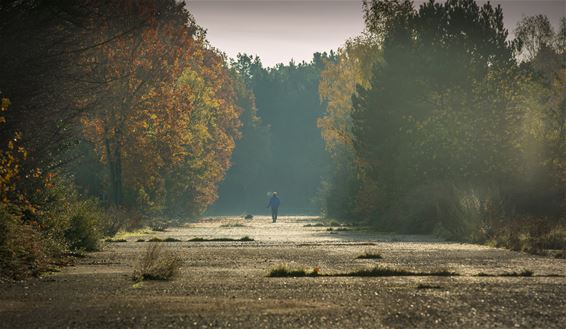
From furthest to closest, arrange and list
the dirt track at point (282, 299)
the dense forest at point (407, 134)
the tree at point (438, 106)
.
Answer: the tree at point (438, 106)
the dense forest at point (407, 134)
the dirt track at point (282, 299)

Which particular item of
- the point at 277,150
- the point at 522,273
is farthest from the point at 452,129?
the point at 277,150

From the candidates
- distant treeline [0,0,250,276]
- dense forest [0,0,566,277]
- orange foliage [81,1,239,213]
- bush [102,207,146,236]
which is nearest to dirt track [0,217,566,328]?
distant treeline [0,0,250,276]

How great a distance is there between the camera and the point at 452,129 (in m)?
44.9

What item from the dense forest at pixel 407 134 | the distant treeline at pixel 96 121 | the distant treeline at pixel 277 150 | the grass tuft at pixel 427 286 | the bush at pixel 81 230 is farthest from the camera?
the distant treeline at pixel 277 150

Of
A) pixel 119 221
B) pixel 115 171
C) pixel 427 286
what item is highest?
pixel 115 171

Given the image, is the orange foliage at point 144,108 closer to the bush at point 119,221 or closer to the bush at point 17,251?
the bush at point 119,221

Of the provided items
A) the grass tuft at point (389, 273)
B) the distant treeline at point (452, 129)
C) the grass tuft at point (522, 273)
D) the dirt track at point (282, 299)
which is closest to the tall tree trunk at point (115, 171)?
the distant treeline at point (452, 129)

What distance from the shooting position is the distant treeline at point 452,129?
4241 cm

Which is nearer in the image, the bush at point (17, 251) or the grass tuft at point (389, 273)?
the bush at point (17, 251)

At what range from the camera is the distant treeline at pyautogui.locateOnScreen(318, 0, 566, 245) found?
42.4m

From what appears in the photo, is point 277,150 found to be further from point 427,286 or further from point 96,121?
point 427,286

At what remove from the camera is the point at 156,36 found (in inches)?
1918

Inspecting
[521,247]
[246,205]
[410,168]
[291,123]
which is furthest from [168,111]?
[291,123]

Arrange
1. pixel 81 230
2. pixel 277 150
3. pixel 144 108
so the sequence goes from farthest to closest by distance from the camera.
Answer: pixel 277 150 < pixel 144 108 < pixel 81 230
